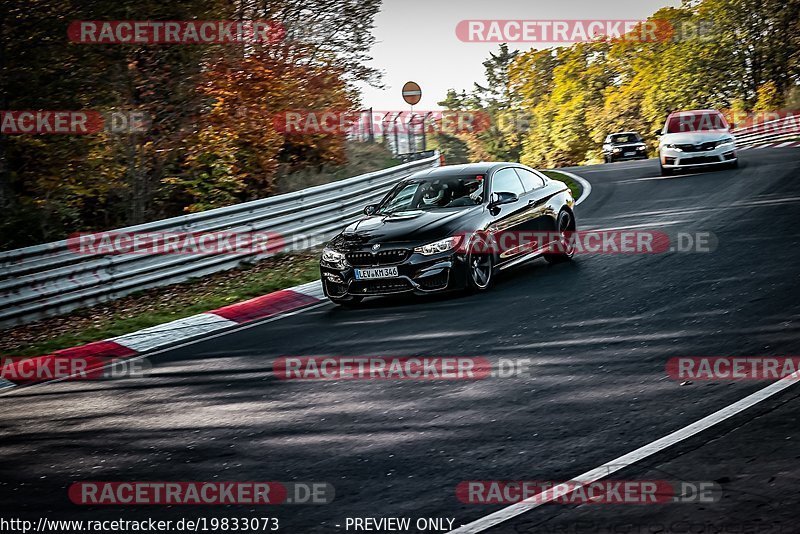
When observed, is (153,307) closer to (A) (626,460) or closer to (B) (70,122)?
(B) (70,122)

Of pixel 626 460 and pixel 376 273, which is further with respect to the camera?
pixel 376 273

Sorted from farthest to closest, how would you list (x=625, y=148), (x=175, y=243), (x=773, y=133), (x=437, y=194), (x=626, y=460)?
(x=625, y=148) → (x=773, y=133) → (x=175, y=243) → (x=437, y=194) → (x=626, y=460)

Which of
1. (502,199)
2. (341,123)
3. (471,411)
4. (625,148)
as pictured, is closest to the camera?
(471,411)

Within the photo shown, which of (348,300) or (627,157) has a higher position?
(627,157)

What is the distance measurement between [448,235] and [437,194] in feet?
4.21

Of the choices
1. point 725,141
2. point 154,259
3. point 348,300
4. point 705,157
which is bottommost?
point 348,300

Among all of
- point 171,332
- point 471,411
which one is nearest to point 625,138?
point 171,332

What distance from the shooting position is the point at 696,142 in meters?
21.7

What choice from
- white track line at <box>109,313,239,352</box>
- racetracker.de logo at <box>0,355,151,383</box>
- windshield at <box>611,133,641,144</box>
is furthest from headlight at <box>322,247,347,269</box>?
windshield at <box>611,133,641,144</box>

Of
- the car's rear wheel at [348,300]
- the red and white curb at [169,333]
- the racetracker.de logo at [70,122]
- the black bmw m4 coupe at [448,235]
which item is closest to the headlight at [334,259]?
the black bmw m4 coupe at [448,235]

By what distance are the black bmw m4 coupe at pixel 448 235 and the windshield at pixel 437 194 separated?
A: 0.04 ft

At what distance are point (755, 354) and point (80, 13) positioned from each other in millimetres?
11525

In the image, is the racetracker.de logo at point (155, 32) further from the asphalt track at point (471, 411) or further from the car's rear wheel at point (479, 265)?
the car's rear wheel at point (479, 265)

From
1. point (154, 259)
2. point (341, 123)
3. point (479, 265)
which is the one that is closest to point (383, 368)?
point (479, 265)
